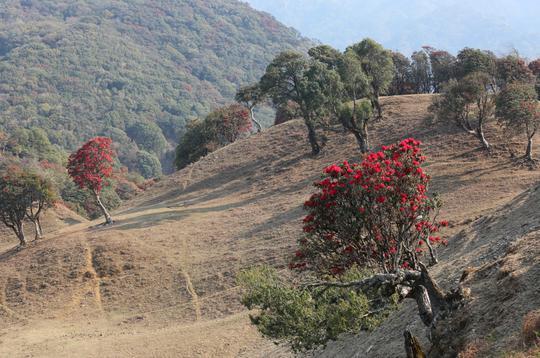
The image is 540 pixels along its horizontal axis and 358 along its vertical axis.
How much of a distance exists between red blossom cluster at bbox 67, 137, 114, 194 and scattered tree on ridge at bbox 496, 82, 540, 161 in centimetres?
2710

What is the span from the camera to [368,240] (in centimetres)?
1730

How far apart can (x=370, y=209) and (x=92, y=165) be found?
30008mm

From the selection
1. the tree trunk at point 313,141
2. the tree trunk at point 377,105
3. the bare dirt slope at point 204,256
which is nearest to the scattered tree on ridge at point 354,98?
the bare dirt slope at point 204,256

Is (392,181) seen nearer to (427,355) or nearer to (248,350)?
(427,355)

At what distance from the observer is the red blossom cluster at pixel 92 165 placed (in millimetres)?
41688

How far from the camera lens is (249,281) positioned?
1272cm

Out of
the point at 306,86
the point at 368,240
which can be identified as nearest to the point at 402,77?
the point at 306,86

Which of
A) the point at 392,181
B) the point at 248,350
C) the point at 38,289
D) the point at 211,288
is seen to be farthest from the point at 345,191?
the point at 38,289

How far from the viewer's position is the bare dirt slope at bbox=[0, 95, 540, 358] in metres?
23.2

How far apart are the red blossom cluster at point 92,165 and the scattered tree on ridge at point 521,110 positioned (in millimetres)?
27097

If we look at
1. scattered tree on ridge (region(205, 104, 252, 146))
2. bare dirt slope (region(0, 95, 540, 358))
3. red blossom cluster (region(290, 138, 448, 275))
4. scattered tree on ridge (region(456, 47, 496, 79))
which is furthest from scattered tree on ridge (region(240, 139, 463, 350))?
scattered tree on ridge (region(205, 104, 252, 146))

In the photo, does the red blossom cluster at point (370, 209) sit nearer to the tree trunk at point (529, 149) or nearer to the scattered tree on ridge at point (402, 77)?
the tree trunk at point (529, 149)

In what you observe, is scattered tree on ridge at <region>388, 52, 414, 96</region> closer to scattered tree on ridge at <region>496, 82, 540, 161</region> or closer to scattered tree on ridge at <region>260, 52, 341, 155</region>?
scattered tree on ridge at <region>260, 52, 341, 155</region>

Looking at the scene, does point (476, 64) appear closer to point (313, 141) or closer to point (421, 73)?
point (313, 141)
